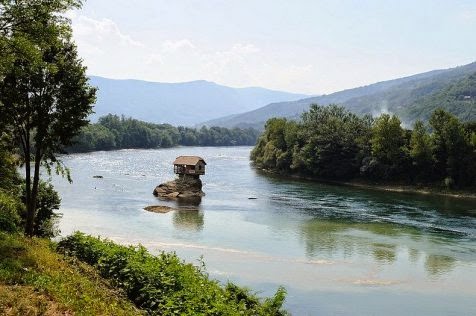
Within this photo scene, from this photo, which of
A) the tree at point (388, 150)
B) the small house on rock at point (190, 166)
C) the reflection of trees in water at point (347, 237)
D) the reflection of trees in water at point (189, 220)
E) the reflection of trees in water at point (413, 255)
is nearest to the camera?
the reflection of trees in water at point (413, 255)

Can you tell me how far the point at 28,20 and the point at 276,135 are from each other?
14931 centimetres

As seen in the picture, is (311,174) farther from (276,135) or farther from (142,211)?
(142,211)

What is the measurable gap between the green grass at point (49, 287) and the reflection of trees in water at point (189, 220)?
4259 centimetres

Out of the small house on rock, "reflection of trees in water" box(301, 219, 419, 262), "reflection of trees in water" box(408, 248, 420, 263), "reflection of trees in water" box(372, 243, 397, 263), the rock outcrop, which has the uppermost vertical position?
the small house on rock

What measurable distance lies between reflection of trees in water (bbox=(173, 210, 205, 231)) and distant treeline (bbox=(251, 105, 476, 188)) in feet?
199

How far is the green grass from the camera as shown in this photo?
16.6m

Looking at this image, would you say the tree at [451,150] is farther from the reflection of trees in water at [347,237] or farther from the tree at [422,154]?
the reflection of trees in water at [347,237]

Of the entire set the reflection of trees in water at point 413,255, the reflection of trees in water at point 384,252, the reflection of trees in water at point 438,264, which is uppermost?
the reflection of trees in water at point 384,252

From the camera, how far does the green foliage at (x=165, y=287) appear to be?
61.3 ft

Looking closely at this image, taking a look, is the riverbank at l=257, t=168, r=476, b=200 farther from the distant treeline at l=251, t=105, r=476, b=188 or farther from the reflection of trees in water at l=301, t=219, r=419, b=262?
the reflection of trees in water at l=301, t=219, r=419, b=262

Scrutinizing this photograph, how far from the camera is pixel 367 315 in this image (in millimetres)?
36688

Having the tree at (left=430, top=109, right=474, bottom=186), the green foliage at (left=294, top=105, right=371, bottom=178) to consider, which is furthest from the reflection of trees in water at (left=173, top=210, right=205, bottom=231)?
the tree at (left=430, top=109, right=474, bottom=186)

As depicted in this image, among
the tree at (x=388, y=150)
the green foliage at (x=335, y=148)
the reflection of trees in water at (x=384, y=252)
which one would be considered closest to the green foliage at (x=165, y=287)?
the reflection of trees in water at (x=384, y=252)

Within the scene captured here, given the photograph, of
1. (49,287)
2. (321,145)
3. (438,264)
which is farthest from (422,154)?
(49,287)
